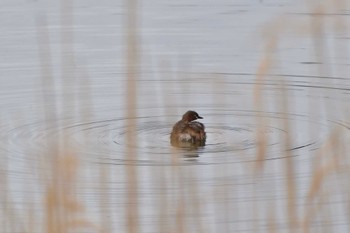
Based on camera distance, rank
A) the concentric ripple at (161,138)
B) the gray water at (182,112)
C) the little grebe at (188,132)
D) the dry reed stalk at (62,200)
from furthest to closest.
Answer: the little grebe at (188,132)
the concentric ripple at (161,138)
the gray water at (182,112)
the dry reed stalk at (62,200)

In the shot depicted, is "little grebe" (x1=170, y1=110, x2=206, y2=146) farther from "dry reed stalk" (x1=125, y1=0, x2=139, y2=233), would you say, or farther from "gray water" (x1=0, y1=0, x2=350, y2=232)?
"dry reed stalk" (x1=125, y1=0, x2=139, y2=233)

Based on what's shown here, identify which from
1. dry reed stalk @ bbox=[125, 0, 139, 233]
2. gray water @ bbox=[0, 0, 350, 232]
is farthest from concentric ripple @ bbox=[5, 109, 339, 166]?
dry reed stalk @ bbox=[125, 0, 139, 233]

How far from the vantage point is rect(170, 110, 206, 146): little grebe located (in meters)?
9.05

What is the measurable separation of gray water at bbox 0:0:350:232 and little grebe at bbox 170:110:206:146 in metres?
0.11

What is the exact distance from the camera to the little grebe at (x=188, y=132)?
29.7ft

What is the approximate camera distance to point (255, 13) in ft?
45.9

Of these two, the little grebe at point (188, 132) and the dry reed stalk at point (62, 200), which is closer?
the dry reed stalk at point (62, 200)

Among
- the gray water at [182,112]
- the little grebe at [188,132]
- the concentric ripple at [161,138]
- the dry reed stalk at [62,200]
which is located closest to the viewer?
the dry reed stalk at [62,200]

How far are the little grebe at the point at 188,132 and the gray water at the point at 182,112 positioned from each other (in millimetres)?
107

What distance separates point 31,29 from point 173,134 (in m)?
4.40

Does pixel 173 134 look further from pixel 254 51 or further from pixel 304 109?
→ pixel 254 51

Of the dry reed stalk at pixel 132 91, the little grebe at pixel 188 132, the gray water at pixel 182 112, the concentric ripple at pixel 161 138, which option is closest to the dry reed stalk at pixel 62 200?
the gray water at pixel 182 112

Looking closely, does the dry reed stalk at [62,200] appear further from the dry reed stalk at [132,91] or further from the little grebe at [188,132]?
the little grebe at [188,132]

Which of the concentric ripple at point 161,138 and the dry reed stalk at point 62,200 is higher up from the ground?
the dry reed stalk at point 62,200
